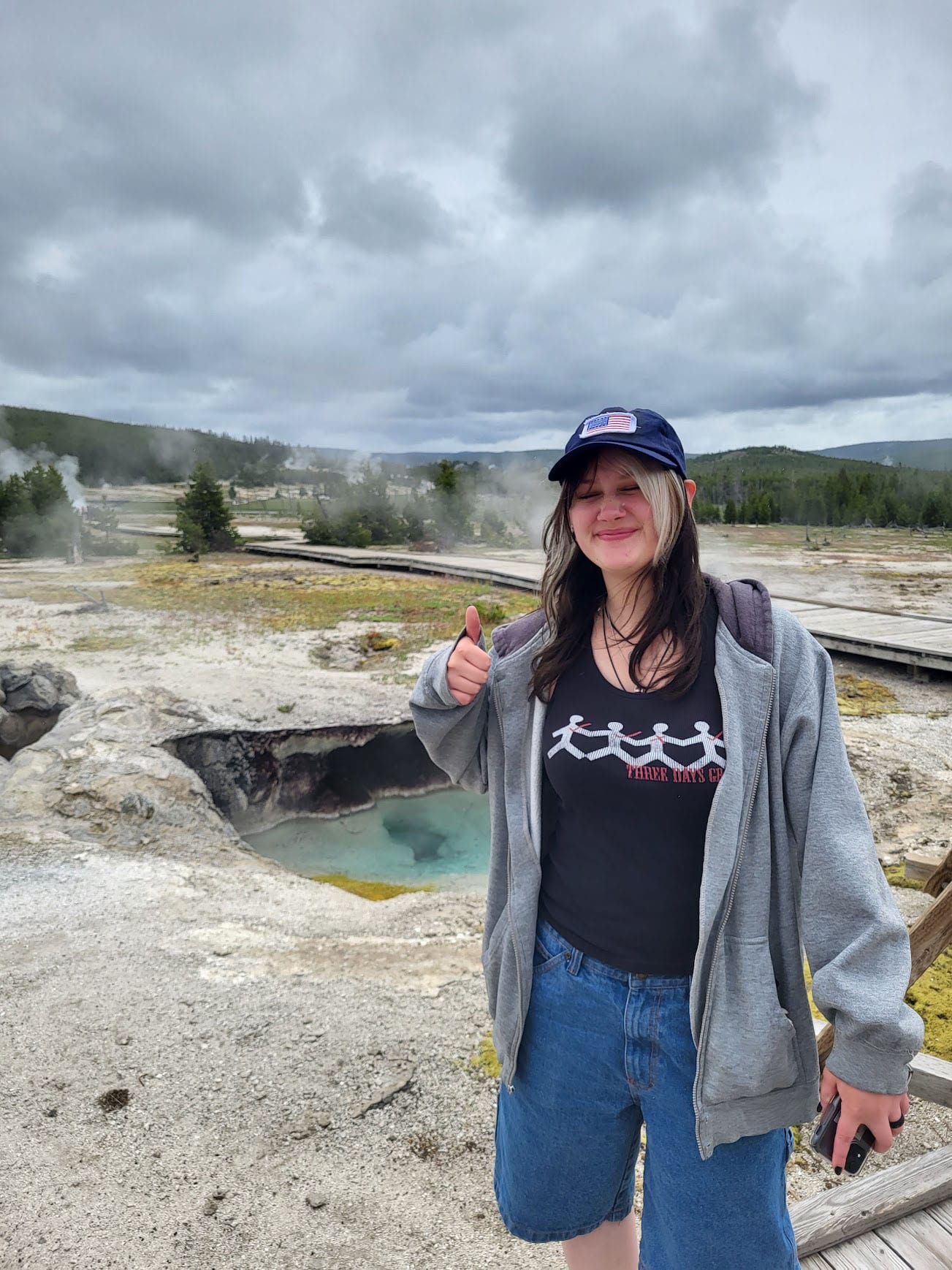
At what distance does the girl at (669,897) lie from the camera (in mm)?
1425

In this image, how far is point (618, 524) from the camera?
1648 millimetres

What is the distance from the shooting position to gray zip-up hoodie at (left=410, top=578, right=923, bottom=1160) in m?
1.35

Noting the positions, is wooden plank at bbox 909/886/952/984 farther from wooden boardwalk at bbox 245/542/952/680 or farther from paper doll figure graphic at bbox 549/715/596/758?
wooden boardwalk at bbox 245/542/952/680

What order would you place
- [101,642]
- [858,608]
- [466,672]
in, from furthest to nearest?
[858,608] → [101,642] → [466,672]

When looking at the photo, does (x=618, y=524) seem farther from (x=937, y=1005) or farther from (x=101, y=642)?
(x=101, y=642)

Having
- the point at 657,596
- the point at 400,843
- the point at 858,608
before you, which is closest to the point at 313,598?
the point at 858,608

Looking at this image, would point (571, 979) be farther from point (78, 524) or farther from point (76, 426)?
point (76, 426)

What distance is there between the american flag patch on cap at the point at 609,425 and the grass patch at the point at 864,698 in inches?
358

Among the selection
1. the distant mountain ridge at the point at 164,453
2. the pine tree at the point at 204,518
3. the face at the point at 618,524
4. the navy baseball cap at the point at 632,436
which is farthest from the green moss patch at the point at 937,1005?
the distant mountain ridge at the point at 164,453

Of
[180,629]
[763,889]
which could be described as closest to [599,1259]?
[763,889]

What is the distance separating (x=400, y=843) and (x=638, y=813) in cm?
737

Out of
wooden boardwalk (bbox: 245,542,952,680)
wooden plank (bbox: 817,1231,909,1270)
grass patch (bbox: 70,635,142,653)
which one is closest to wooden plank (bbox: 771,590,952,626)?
wooden boardwalk (bbox: 245,542,952,680)

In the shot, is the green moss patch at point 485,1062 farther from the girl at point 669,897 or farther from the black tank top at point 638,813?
the black tank top at point 638,813

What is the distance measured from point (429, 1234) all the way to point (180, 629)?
14.6 m
